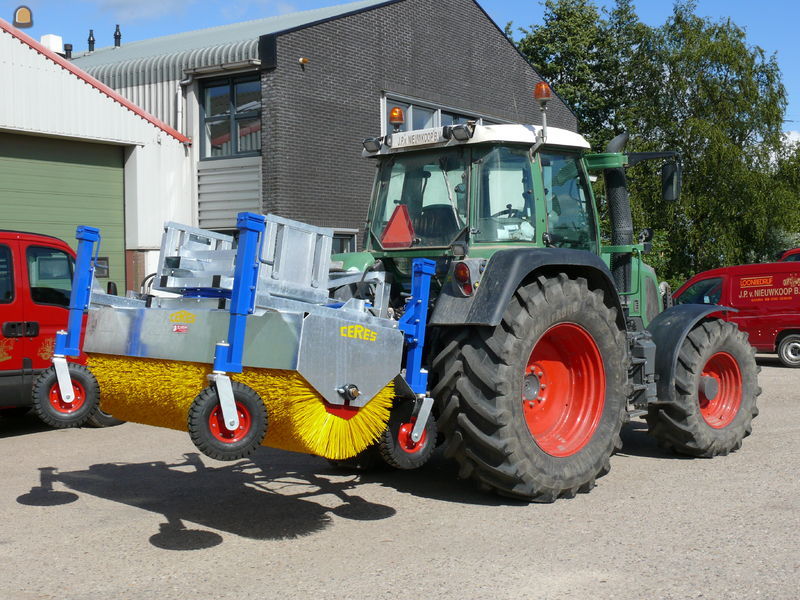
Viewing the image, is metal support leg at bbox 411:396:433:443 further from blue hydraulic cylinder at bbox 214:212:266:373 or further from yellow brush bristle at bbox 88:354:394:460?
blue hydraulic cylinder at bbox 214:212:266:373

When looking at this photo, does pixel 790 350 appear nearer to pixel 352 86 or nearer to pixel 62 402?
pixel 352 86

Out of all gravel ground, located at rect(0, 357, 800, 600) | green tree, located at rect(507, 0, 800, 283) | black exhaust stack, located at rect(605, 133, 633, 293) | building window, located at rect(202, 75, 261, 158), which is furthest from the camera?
green tree, located at rect(507, 0, 800, 283)

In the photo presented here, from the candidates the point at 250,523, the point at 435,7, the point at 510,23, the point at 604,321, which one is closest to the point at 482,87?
the point at 435,7

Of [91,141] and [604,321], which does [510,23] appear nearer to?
[91,141]

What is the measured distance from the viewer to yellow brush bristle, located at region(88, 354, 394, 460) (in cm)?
485

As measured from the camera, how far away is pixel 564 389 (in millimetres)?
6590

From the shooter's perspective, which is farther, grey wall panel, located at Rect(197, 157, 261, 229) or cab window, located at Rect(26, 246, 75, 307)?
grey wall panel, located at Rect(197, 157, 261, 229)

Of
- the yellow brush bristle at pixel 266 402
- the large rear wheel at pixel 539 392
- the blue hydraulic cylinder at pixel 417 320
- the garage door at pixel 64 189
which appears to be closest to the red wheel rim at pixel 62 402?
the yellow brush bristle at pixel 266 402

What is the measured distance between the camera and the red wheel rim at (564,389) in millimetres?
6367

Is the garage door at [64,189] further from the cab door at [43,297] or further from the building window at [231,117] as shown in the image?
the cab door at [43,297]

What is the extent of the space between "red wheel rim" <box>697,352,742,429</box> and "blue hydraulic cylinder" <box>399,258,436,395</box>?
3.22 m

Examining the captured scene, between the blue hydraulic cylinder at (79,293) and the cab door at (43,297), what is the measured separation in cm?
372

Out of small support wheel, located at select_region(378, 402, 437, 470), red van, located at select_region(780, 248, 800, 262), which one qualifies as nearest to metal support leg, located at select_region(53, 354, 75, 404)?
small support wheel, located at select_region(378, 402, 437, 470)

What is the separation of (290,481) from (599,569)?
2714 millimetres
